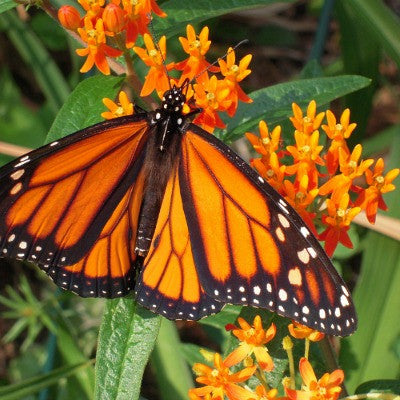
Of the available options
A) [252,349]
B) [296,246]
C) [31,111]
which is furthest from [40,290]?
[296,246]

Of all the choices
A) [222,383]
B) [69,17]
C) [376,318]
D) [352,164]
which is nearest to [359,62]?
[376,318]

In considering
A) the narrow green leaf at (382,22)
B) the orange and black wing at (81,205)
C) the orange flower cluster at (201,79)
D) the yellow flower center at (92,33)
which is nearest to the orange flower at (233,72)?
the orange flower cluster at (201,79)

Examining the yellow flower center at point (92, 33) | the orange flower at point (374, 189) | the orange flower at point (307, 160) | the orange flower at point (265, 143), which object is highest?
the yellow flower center at point (92, 33)

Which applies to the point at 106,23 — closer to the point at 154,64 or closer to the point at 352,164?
the point at 154,64

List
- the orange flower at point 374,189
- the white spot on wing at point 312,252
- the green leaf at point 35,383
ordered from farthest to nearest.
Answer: the green leaf at point 35,383 < the orange flower at point 374,189 < the white spot on wing at point 312,252

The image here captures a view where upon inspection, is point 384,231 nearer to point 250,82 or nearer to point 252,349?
point 252,349

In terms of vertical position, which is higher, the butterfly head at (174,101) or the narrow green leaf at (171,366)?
the butterfly head at (174,101)

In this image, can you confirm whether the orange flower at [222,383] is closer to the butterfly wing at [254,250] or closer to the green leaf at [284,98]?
the butterfly wing at [254,250]

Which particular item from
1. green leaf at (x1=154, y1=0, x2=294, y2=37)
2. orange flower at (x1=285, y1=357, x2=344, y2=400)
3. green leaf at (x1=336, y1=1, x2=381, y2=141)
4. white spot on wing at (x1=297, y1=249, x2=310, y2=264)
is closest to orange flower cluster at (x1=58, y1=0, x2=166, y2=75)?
green leaf at (x1=154, y1=0, x2=294, y2=37)
